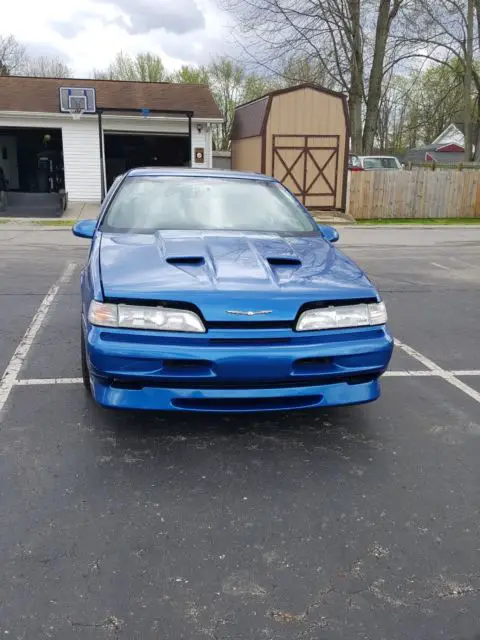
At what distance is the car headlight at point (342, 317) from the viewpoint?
3105mm

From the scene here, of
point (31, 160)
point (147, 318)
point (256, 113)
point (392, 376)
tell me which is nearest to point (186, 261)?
point (147, 318)

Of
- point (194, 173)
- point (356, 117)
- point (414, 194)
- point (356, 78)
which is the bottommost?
point (414, 194)

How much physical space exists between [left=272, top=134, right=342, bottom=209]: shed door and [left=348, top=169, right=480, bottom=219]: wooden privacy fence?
0.75 metres

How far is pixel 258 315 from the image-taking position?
9.91ft

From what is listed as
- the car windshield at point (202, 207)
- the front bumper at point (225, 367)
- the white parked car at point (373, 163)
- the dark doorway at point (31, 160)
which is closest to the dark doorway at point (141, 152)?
the dark doorway at point (31, 160)

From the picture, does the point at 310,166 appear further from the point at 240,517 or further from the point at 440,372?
the point at 240,517

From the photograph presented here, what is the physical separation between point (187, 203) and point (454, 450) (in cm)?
263

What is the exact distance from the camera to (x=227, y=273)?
10.7ft

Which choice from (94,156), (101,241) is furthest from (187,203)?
(94,156)

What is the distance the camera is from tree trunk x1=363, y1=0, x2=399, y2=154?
27.0 meters

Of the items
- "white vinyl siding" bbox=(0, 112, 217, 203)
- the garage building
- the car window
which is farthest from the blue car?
the car window

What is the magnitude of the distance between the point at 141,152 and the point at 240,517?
23924mm

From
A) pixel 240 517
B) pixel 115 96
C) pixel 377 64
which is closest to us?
pixel 240 517

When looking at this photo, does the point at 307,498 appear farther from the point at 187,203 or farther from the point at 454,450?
the point at 187,203
